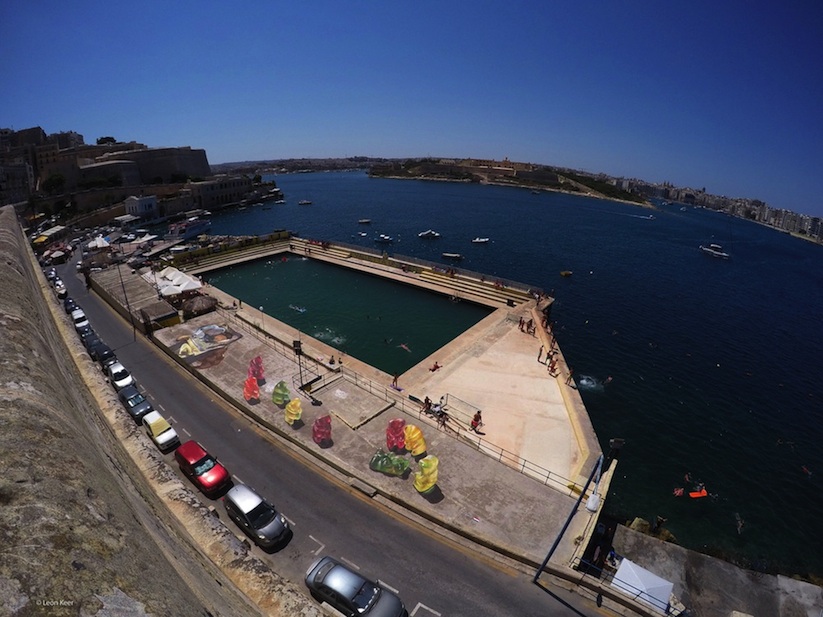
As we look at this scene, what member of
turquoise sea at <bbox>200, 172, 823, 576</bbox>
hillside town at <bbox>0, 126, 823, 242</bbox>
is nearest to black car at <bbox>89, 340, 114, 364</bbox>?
turquoise sea at <bbox>200, 172, 823, 576</bbox>

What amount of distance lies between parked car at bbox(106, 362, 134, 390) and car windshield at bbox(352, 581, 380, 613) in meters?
18.1

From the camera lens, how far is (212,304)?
31750 millimetres

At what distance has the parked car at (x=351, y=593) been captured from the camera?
10844mm

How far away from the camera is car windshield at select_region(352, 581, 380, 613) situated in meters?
10.8

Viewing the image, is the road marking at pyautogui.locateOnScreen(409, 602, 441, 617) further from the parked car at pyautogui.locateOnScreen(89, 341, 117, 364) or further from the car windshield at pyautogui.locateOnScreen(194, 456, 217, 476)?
the parked car at pyautogui.locateOnScreen(89, 341, 117, 364)

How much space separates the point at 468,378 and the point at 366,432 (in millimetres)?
9091

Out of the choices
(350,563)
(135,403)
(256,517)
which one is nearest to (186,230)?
(135,403)

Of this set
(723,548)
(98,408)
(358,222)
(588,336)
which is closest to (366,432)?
(98,408)

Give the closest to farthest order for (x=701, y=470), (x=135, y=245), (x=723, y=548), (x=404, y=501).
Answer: (x=404, y=501), (x=723, y=548), (x=701, y=470), (x=135, y=245)

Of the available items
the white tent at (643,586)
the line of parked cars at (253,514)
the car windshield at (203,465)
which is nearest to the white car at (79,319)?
the line of parked cars at (253,514)

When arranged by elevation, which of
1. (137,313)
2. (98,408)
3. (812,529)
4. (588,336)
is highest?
(98,408)

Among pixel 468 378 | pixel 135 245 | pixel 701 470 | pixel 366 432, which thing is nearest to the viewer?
pixel 366 432

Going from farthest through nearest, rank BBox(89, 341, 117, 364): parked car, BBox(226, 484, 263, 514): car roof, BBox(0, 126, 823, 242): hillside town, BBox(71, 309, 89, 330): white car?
BBox(0, 126, 823, 242): hillside town < BBox(71, 309, 89, 330): white car < BBox(89, 341, 117, 364): parked car < BBox(226, 484, 263, 514): car roof

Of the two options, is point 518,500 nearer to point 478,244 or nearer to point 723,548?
point 723,548
